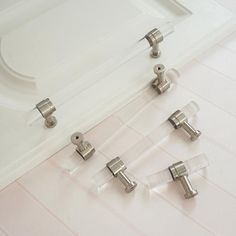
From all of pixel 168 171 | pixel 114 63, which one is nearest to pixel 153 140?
pixel 168 171

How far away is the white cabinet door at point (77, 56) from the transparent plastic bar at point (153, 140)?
12cm

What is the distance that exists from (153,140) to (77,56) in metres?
0.31

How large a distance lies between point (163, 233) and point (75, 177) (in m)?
0.23

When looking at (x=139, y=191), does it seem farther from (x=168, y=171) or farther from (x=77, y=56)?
(x=77, y=56)

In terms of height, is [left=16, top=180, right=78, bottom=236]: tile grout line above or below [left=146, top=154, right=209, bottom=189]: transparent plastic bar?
above

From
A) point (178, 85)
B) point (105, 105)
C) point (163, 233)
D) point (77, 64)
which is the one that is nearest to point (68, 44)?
point (77, 64)

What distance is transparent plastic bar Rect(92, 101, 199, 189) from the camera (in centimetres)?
82

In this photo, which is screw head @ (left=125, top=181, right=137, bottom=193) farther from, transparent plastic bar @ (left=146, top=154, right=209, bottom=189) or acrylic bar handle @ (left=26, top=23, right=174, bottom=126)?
acrylic bar handle @ (left=26, top=23, right=174, bottom=126)

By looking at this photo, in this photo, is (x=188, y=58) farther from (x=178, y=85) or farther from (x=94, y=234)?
(x=94, y=234)

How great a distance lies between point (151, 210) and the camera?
2.59 ft

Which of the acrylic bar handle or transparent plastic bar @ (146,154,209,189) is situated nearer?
transparent plastic bar @ (146,154,209,189)

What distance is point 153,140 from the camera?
0.87 meters

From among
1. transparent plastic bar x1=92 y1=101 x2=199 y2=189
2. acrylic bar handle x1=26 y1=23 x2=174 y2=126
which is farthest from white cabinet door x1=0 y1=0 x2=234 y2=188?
transparent plastic bar x1=92 y1=101 x2=199 y2=189

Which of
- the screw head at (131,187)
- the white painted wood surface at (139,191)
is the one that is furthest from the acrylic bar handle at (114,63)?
the screw head at (131,187)
